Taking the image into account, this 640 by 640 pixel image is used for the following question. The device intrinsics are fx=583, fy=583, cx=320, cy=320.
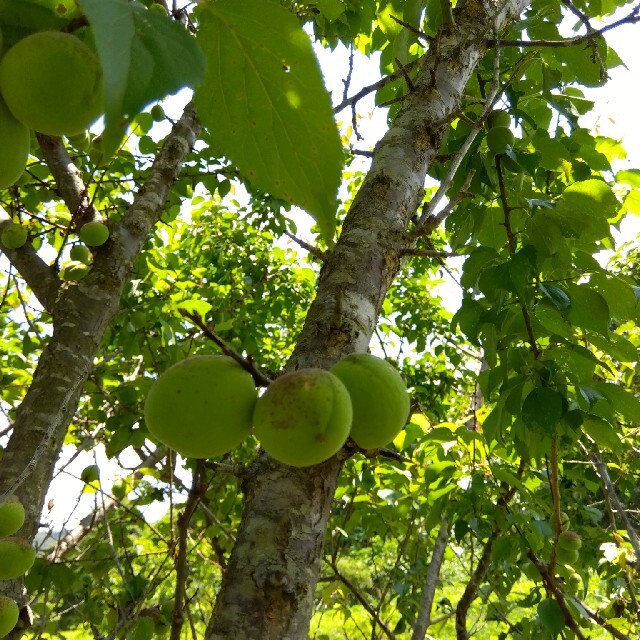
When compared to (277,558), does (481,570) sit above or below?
above

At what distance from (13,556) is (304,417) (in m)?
1.26

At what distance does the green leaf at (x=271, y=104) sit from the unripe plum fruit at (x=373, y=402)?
32 centimetres

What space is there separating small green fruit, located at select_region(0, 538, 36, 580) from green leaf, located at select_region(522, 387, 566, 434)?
1.57 meters

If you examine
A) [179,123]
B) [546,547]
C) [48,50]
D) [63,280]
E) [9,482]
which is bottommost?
[9,482]

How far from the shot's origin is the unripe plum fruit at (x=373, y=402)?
1032mm

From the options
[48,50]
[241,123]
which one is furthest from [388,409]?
[48,50]

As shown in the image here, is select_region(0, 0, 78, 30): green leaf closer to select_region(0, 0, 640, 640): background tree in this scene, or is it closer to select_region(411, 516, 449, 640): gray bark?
select_region(0, 0, 640, 640): background tree

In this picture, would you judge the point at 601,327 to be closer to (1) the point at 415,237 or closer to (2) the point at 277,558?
(1) the point at 415,237

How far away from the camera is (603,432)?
6.59 ft

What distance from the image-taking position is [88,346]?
2.44 m

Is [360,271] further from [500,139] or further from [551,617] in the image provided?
[551,617]

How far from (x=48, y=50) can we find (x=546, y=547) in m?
3.27

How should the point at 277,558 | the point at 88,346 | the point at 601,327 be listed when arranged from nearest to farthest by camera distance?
the point at 277,558
the point at 601,327
the point at 88,346

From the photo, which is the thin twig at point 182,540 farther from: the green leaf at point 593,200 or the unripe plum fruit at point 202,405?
the green leaf at point 593,200
